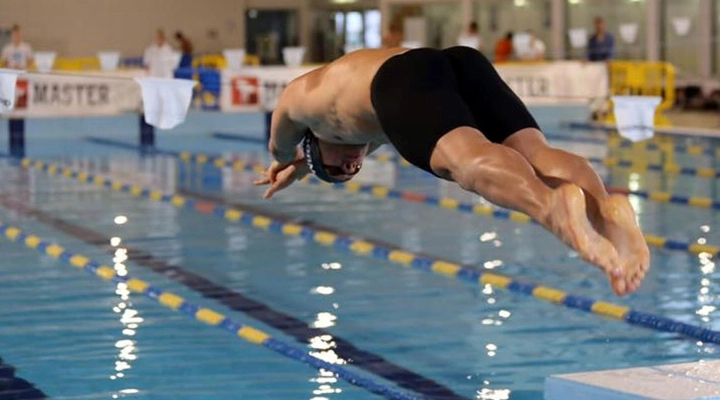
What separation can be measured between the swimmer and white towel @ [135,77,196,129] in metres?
5.68

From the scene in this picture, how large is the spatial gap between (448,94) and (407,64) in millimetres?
152

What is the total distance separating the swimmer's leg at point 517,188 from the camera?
379 cm

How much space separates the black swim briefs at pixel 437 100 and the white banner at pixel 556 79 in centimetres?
1443

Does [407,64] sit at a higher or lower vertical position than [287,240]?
higher

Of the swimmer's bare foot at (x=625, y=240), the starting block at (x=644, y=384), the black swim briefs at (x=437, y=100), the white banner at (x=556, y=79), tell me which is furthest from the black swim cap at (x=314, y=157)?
the white banner at (x=556, y=79)

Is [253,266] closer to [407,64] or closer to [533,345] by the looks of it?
[533,345]

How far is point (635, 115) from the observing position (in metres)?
12.5

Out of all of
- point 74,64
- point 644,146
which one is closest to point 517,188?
point 644,146

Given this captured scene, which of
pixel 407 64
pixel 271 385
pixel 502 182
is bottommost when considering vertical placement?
pixel 271 385

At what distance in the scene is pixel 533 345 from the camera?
20.5ft

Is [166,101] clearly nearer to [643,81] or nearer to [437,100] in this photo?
[437,100]

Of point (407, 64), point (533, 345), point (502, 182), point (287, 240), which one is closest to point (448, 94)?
point (407, 64)

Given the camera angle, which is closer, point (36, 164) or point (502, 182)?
point (502, 182)

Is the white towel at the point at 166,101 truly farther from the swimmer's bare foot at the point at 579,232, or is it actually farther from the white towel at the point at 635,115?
the swimmer's bare foot at the point at 579,232
